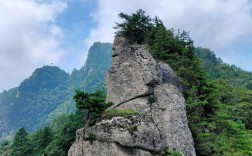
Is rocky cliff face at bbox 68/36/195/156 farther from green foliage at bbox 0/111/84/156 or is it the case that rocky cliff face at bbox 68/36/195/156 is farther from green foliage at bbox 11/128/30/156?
green foliage at bbox 11/128/30/156

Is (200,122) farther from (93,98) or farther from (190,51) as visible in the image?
(93,98)

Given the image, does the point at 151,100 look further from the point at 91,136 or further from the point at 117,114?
the point at 91,136

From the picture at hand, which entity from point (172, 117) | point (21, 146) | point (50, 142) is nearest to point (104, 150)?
point (172, 117)

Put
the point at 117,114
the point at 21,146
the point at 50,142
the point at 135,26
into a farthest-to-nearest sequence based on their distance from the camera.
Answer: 1. the point at 21,146
2. the point at 50,142
3. the point at 135,26
4. the point at 117,114

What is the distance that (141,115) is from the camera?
22094mm

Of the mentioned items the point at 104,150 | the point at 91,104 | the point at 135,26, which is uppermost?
the point at 135,26

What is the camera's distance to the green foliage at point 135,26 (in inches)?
1244

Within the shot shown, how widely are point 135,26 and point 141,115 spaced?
38.9 ft

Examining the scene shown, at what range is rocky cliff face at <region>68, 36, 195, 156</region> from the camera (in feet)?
67.4

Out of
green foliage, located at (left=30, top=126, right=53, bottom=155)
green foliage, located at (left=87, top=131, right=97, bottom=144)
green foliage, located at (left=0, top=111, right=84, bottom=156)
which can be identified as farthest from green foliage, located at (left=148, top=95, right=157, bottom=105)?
green foliage, located at (left=30, top=126, right=53, bottom=155)

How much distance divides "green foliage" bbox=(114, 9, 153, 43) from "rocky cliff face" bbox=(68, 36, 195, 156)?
14.7ft

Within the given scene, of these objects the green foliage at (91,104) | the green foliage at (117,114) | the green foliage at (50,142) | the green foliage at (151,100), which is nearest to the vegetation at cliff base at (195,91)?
the green foliage at (151,100)

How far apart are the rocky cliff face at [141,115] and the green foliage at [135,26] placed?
→ 4466mm

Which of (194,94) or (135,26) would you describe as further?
(135,26)
